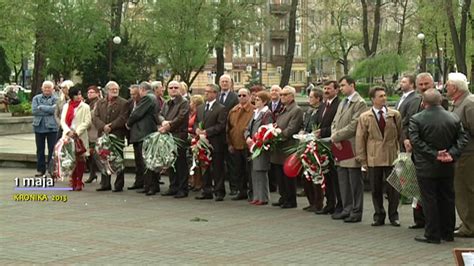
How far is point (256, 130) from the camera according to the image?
1496 cm

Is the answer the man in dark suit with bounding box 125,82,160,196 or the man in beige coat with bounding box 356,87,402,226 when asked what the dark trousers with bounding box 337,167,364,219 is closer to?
the man in beige coat with bounding box 356,87,402,226

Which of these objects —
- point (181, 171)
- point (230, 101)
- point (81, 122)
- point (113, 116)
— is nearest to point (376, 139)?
point (230, 101)

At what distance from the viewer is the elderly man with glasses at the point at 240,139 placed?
50.7 ft

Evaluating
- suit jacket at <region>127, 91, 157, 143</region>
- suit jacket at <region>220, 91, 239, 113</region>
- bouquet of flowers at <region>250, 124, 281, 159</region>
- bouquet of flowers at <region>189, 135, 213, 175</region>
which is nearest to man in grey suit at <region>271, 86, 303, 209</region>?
bouquet of flowers at <region>250, 124, 281, 159</region>

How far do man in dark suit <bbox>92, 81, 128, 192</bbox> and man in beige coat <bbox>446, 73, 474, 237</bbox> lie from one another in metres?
7.20

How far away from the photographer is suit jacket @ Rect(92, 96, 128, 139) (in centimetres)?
1689

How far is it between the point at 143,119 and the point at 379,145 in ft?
18.5

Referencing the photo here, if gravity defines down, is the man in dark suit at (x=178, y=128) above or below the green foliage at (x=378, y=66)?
below

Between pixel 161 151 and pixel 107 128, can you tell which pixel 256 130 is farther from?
pixel 107 128

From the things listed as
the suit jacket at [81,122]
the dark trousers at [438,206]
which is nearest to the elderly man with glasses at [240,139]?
the suit jacket at [81,122]

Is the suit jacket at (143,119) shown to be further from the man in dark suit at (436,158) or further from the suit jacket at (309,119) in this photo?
the man in dark suit at (436,158)

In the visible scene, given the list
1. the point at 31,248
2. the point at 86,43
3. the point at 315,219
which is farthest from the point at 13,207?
the point at 86,43

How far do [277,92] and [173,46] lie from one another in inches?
1407

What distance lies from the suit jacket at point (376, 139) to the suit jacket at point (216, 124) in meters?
3.54
